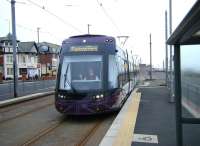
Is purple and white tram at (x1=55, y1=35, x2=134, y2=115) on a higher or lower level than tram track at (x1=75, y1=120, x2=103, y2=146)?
higher

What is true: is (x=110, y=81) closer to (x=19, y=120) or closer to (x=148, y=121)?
(x=148, y=121)

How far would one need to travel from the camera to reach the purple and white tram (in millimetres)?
15438

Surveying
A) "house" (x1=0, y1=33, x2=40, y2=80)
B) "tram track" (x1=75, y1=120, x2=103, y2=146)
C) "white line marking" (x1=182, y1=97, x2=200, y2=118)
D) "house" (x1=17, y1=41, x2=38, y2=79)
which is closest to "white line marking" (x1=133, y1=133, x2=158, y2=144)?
"tram track" (x1=75, y1=120, x2=103, y2=146)

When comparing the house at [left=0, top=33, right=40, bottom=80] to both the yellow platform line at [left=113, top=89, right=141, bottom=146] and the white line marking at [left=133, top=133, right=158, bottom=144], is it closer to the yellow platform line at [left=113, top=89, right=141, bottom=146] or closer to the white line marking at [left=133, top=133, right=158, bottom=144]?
the yellow platform line at [left=113, top=89, right=141, bottom=146]

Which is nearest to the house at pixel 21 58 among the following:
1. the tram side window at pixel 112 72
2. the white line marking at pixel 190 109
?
the tram side window at pixel 112 72

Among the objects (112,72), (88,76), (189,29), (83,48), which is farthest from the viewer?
(83,48)

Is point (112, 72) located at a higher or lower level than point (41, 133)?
higher

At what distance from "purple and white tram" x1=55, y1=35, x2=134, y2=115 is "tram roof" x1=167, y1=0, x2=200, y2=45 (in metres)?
8.06

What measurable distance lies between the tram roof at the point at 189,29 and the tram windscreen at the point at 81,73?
327 inches

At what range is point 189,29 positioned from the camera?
20.5ft

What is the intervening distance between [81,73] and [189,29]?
993 centimetres

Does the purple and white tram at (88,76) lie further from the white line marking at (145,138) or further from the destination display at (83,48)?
the white line marking at (145,138)

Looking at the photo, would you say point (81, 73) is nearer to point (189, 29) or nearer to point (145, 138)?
point (145, 138)

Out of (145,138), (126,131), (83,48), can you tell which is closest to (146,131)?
(126,131)
